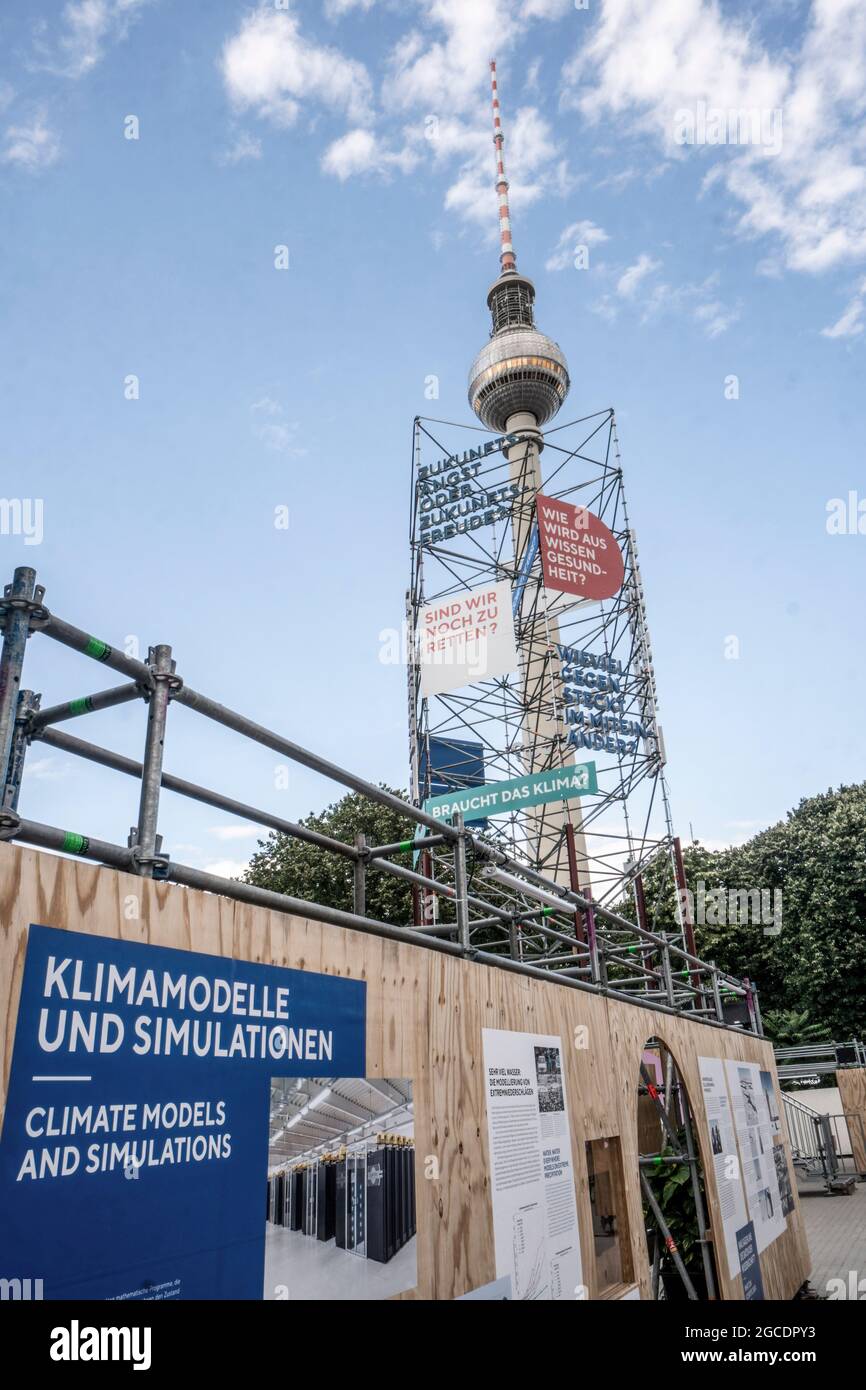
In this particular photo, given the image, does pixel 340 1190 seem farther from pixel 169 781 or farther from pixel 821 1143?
pixel 821 1143

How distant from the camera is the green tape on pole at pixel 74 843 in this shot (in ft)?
8.04

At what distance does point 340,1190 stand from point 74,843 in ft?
5.44

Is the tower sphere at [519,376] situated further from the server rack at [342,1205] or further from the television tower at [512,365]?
the server rack at [342,1205]

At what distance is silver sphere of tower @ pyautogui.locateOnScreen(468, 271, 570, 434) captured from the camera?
3756 centimetres

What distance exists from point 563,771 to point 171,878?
47.1ft

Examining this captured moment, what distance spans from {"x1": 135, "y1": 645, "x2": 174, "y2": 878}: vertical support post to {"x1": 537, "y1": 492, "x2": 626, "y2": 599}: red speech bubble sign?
1868 centimetres

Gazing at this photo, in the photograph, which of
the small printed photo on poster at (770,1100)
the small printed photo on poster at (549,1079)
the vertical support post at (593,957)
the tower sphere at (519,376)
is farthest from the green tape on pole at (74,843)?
the tower sphere at (519,376)

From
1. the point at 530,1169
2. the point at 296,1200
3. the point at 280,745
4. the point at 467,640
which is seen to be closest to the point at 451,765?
the point at 467,640

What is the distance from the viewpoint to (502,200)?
39.2 metres

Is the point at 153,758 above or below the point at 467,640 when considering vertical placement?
below

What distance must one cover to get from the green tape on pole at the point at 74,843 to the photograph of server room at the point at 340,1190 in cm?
101

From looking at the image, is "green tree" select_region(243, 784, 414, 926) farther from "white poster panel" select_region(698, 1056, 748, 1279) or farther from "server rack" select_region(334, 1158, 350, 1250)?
"server rack" select_region(334, 1158, 350, 1250)
